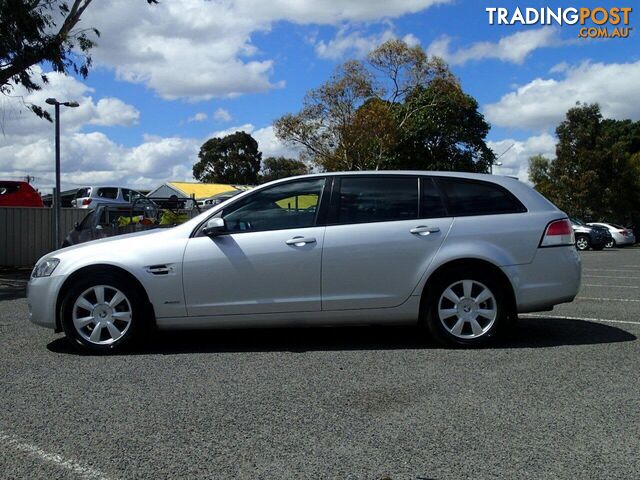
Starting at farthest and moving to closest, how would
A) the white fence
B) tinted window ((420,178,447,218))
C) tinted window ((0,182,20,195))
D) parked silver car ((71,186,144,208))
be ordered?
parked silver car ((71,186,144,208))
tinted window ((0,182,20,195))
the white fence
tinted window ((420,178,447,218))

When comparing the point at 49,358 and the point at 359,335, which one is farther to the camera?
the point at 359,335

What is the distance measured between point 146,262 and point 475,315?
2.92 m

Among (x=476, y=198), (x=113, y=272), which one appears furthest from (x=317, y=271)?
(x=113, y=272)

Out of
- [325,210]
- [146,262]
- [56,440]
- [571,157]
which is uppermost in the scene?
[571,157]

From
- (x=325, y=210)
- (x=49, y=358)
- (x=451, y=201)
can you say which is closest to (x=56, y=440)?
(x=49, y=358)

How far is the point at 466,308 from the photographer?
227 inches

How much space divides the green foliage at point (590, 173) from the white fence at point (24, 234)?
2971cm

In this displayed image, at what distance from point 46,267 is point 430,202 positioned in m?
3.51

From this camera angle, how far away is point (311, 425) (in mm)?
3840

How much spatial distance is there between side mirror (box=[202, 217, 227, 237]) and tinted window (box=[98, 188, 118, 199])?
21401mm

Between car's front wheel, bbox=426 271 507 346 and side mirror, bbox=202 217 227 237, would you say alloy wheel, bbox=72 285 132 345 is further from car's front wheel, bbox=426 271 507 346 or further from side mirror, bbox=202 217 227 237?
car's front wheel, bbox=426 271 507 346

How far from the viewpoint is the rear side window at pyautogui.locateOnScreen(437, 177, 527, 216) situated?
19.6 ft

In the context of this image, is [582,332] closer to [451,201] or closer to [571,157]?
[451,201]

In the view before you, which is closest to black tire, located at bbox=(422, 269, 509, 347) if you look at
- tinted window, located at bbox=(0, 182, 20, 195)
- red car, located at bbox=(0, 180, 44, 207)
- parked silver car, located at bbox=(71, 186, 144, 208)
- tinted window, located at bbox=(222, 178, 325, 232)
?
tinted window, located at bbox=(222, 178, 325, 232)
